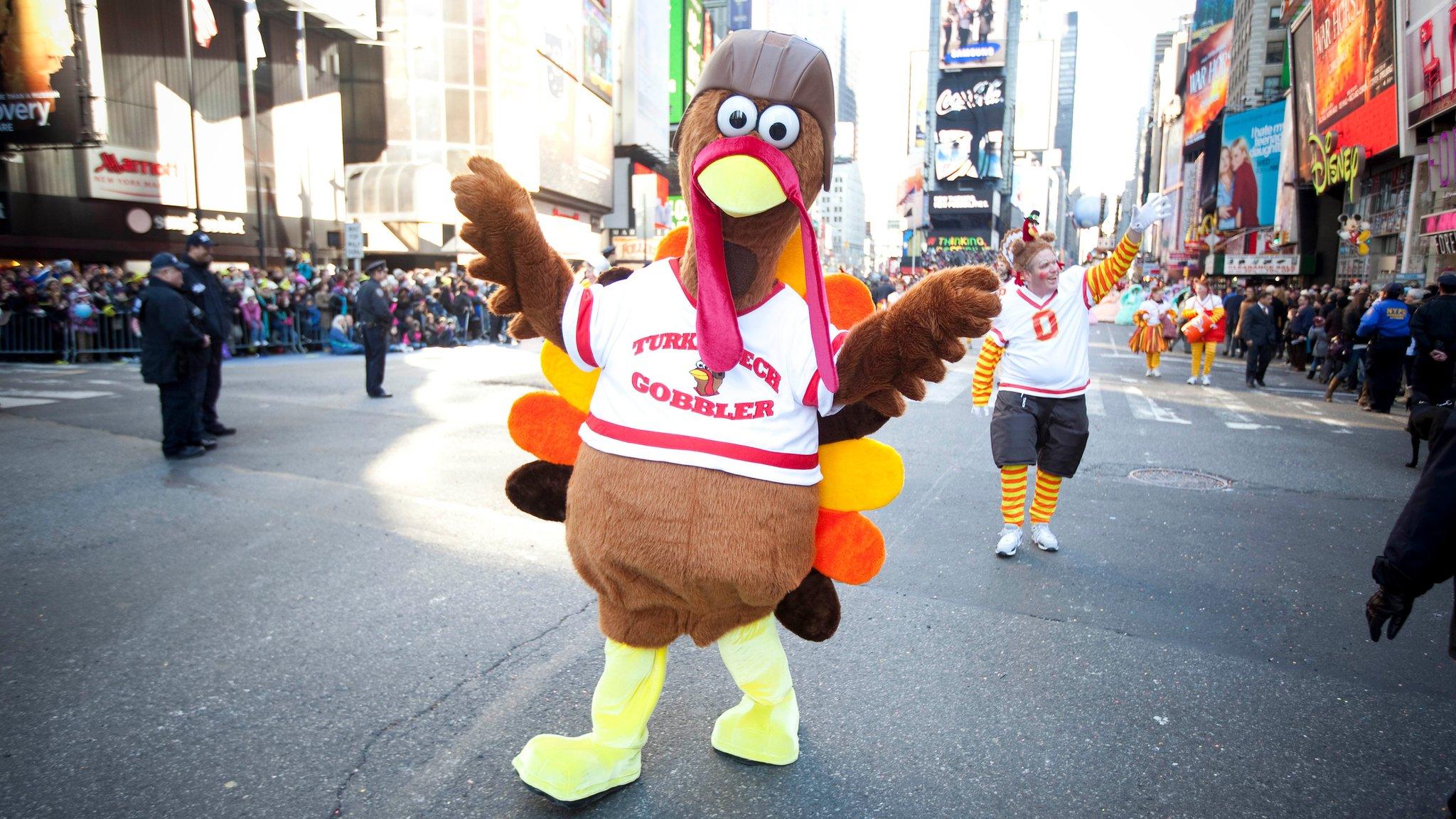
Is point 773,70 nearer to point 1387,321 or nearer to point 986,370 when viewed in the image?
point 986,370

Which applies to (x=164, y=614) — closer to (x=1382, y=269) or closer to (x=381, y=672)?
(x=381, y=672)

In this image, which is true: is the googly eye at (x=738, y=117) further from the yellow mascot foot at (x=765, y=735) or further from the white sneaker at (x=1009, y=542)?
the white sneaker at (x=1009, y=542)

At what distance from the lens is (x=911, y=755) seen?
277 centimetres

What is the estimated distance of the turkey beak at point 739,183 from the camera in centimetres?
212

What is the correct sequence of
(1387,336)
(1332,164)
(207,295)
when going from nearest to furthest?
1. (207,295)
2. (1387,336)
3. (1332,164)

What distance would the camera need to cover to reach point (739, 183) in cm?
212

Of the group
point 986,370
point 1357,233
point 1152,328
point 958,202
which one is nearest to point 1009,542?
point 986,370

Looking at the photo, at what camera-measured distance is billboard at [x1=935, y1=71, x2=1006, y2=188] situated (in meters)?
95.7

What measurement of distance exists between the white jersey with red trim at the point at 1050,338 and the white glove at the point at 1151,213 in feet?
1.44

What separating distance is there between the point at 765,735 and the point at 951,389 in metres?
10.2

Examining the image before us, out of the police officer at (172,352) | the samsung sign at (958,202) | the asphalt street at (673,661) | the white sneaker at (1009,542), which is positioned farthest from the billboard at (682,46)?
the white sneaker at (1009,542)

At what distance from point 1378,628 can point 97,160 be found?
2522cm

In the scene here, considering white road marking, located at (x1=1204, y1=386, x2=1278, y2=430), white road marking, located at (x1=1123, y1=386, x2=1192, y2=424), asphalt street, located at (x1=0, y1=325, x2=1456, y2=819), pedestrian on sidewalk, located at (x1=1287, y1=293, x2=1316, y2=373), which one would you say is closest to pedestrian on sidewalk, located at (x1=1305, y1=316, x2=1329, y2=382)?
pedestrian on sidewalk, located at (x1=1287, y1=293, x2=1316, y2=373)

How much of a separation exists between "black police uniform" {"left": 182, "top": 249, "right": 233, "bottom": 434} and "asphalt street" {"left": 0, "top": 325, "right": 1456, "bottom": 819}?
956 mm
